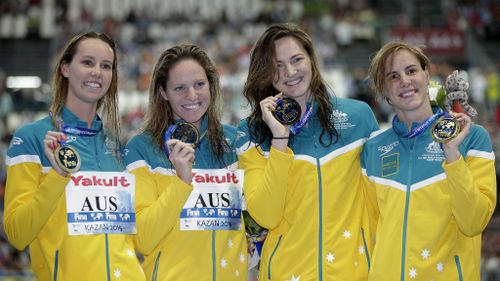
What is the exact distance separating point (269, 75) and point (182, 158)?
809 millimetres

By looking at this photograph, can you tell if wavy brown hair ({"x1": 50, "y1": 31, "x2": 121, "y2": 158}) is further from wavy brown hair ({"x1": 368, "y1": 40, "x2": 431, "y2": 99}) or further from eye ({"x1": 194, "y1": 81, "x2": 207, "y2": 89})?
wavy brown hair ({"x1": 368, "y1": 40, "x2": 431, "y2": 99})

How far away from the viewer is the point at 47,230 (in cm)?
486

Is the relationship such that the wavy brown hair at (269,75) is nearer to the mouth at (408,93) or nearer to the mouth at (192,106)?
the mouth at (192,106)

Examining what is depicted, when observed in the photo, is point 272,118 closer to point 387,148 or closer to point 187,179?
point 187,179

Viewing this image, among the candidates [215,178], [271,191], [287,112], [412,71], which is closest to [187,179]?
[215,178]

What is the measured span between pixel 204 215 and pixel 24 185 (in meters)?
1.05

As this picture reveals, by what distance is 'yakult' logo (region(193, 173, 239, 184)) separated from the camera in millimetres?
5215

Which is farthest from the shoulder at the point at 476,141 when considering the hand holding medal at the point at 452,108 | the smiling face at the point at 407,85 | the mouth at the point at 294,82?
the mouth at the point at 294,82

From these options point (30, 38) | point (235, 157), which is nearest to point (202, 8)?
point (30, 38)

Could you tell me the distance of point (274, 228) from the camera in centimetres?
511

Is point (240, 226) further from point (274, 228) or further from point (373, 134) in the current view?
point (373, 134)

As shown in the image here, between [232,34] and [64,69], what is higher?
[232,34]

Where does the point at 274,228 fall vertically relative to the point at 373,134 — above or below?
below

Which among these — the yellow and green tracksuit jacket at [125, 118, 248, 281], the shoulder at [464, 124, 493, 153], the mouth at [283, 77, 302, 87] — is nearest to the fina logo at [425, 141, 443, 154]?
the shoulder at [464, 124, 493, 153]
